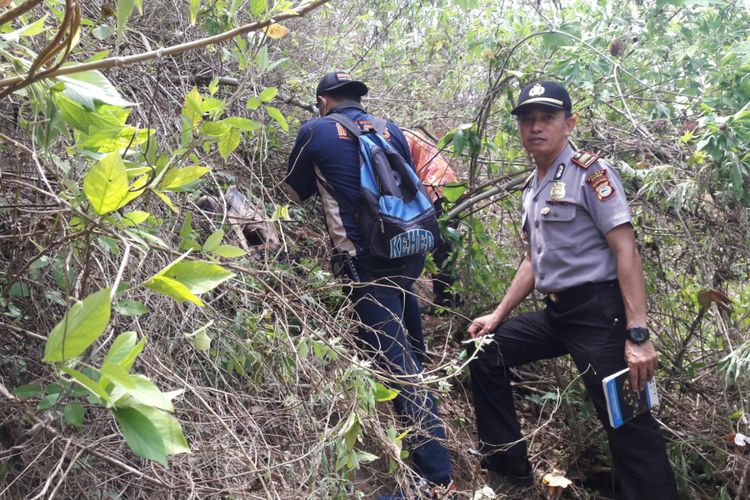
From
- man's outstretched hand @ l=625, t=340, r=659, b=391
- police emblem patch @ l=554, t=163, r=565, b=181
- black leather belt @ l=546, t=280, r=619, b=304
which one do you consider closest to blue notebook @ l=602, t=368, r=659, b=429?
man's outstretched hand @ l=625, t=340, r=659, b=391

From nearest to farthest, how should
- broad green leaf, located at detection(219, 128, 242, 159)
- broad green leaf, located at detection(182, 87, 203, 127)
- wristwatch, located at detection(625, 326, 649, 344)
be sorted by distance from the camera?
broad green leaf, located at detection(182, 87, 203, 127) < broad green leaf, located at detection(219, 128, 242, 159) < wristwatch, located at detection(625, 326, 649, 344)

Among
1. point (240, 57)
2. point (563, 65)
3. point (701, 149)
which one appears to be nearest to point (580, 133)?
point (563, 65)

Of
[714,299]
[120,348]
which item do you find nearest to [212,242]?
[120,348]

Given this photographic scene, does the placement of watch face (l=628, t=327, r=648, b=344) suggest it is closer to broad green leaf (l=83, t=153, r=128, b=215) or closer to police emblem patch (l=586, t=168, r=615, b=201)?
police emblem patch (l=586, t=168, r=615, b=201)

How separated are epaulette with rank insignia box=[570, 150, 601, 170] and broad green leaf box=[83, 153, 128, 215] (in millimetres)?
2489

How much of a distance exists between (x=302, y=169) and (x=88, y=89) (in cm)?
232

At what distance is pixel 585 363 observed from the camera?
132 inches

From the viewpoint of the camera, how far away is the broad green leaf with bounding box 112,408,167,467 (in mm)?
1104

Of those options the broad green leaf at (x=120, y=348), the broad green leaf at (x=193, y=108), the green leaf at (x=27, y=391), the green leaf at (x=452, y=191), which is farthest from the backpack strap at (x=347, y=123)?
the broad green leaf at (x=120, y=348)

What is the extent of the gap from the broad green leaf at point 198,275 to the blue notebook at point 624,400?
90.3 inches

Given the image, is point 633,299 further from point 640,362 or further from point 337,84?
point 337,84

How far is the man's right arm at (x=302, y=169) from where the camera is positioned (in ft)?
12.0

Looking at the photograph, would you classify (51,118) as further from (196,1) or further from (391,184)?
(391,184)

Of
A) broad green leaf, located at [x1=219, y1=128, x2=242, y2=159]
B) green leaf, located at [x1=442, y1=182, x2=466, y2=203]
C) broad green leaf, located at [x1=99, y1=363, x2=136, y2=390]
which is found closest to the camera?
broad green leaf, located at [x1=99, y1=363, x2=136, y2=390]
